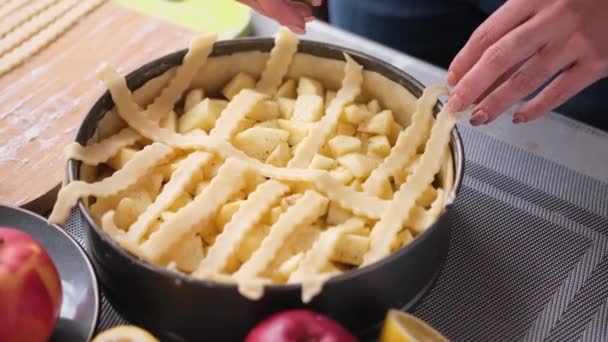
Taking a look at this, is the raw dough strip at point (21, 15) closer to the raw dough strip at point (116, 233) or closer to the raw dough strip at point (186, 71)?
the raw dough strip at point (186, 71)

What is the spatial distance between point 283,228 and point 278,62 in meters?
0.31

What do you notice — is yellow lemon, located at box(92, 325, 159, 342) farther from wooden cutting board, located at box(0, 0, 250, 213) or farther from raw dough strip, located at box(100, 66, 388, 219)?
wooden cutting board, located at box(0, 0, 250, 213)

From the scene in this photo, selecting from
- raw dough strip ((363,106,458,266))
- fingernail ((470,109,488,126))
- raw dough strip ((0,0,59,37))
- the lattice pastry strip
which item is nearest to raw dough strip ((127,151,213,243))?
the lattice pastry strip

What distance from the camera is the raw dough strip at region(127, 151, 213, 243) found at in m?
0.82

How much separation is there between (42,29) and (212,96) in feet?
1.52

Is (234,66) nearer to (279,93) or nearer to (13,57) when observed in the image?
(279,93)

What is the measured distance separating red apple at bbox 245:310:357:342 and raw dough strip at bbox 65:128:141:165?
1.03 ft

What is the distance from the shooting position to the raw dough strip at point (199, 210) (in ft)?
2.60

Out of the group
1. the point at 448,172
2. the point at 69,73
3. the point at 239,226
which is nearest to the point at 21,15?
the point at 69,73

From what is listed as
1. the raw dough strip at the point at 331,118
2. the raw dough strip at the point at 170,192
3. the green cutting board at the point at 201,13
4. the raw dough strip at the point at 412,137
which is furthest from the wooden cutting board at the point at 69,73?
the raw dough strip at the point at 412,137

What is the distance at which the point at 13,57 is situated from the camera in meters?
1.28

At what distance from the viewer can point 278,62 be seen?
3.42ft

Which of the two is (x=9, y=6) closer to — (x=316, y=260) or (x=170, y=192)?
(x=170, y=192)

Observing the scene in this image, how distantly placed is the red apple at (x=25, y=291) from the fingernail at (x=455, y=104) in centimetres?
49
